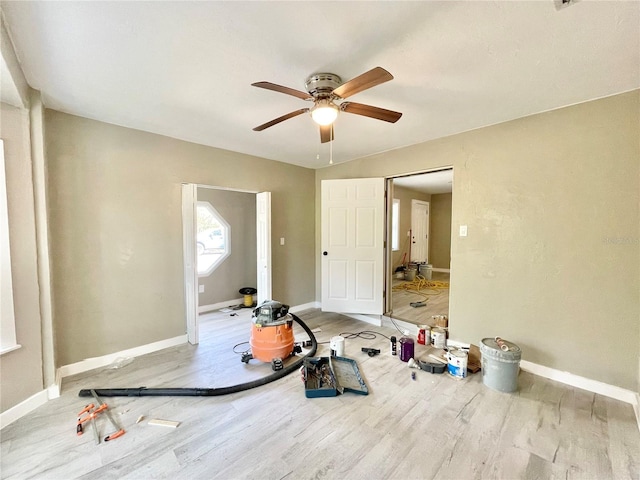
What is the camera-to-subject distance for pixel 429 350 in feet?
9.77

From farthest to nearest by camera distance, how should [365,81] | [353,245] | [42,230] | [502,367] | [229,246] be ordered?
[229,246] < [353,245] < [502,367] < [42,230] < [365,81]

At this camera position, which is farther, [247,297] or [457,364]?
[247,297]

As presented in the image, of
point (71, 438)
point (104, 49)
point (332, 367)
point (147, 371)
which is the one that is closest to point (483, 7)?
point (104, 49)

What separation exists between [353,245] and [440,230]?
512 cm

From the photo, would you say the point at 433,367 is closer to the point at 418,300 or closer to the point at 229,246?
the point at 418,300

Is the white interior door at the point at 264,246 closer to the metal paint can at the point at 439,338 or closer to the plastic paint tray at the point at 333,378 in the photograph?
the plastic paint tray at the point at 333,378

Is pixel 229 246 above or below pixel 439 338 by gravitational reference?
above

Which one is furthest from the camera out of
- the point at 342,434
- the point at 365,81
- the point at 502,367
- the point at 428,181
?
the point at 428,181

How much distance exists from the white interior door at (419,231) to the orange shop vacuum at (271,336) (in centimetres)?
562

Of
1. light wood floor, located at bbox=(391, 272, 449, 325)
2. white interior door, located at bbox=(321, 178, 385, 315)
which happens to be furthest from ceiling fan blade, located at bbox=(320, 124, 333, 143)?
light wood floor, located at bbox=(391, 272, 449, 325)

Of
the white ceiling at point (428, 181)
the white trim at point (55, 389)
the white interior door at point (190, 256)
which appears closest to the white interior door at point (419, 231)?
the white ceiling at point (428, 181)

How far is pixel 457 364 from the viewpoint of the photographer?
7.98 feet

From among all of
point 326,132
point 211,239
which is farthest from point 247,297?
point 326,132

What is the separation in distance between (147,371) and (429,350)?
9.85 ft
